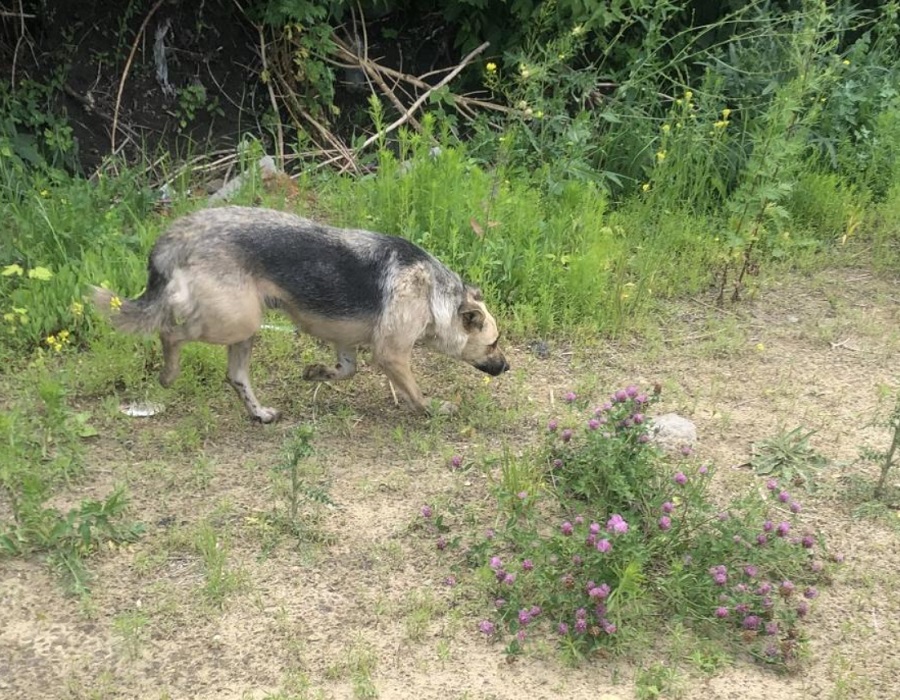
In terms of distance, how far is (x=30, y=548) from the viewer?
417cm

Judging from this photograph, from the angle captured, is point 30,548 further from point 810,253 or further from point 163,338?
point 810,253

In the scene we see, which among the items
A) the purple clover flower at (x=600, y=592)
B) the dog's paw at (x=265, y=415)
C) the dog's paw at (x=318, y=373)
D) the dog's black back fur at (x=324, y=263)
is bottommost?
the dog's paw at (x=265, y=415)

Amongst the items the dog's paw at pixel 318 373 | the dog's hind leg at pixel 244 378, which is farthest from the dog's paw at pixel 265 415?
the dog's paw at pixel 318 373

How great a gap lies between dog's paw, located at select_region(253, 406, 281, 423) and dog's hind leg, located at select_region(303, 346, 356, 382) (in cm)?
40

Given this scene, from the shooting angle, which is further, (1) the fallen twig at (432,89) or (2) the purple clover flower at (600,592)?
(1) the fallen twig at (432,89)

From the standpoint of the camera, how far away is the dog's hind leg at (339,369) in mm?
5664

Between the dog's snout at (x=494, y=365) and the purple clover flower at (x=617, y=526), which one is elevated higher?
the purple clover flower at (x=617, y=526)

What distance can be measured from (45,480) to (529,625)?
2343 mm

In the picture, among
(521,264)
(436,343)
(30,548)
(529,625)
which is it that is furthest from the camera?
(521,264)

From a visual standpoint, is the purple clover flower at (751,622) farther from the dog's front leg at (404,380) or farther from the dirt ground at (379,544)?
the dog's front leg at (404,380)

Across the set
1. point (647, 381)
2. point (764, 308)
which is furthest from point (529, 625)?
point (764, 308)

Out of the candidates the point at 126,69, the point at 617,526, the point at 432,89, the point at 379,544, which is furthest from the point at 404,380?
the point at 126,69

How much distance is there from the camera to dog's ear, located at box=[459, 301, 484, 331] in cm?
542

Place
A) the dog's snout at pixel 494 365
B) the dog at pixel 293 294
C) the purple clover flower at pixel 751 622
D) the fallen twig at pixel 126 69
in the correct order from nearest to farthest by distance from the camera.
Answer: the purple clover flower at pixel 751 622
the dog at pixel 293 294
the dog's snout at pixel 494 365
the fallen twig at pixel 126 69
